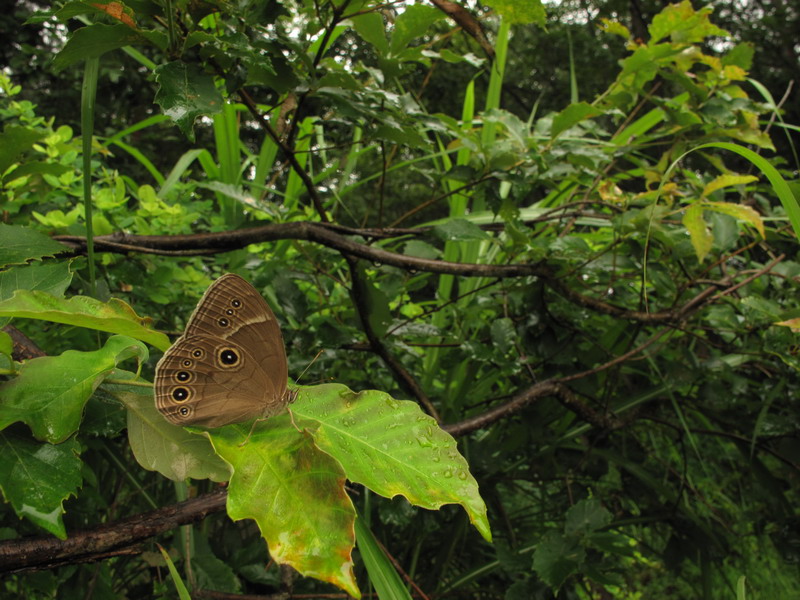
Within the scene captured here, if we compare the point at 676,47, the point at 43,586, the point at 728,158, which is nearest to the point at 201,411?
the point at 43,586

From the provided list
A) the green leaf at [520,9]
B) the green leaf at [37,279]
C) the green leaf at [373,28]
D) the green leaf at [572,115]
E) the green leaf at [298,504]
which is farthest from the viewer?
the green leaf at [572,115]

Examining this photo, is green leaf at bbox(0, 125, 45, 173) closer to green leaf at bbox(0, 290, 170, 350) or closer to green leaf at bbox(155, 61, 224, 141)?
green leaf at bbox(155, 61, 224, 141)

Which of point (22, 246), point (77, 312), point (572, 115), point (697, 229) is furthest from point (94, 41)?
point (697, 229)

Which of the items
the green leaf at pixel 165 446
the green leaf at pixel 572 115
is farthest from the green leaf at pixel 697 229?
the green leaf at pixel 165 446

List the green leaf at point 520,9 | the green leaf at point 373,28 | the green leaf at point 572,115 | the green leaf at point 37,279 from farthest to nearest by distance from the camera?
the green leaf at point 572,115 → the green leaf at point 373,28 → the green leaf at point 520,9 → the green leaf at point 37,279

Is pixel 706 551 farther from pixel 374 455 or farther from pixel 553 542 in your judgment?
pixel 374 455

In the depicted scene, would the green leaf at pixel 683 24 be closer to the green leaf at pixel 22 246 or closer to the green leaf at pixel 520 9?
the green leaf at pixel 520 9
